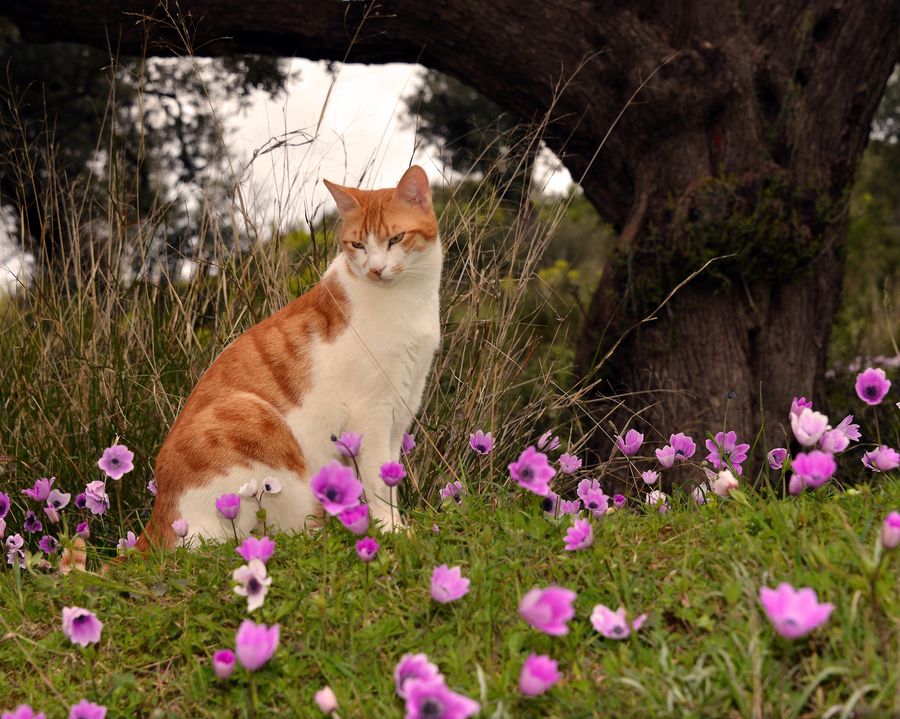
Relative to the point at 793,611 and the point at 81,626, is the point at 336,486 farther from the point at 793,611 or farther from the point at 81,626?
the point at 793,611

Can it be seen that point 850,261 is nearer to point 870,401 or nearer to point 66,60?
point 66,60

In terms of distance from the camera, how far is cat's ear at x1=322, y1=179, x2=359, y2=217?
387cm

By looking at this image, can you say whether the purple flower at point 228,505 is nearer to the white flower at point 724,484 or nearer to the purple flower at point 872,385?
the white flower at point 724,484

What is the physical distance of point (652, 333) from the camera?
6148mm

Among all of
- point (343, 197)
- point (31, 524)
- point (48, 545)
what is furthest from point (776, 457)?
point (31, 524)

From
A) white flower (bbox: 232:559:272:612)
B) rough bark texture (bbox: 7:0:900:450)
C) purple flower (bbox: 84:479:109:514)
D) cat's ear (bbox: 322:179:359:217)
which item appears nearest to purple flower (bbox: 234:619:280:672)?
white flower (bbox: 232:559:272:612)

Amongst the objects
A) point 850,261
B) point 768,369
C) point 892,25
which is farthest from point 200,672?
point 850,261

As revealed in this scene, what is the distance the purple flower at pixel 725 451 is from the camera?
326 cm

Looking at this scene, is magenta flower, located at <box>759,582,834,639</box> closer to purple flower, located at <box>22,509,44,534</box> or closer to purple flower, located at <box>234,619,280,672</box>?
purple flower, located at <box>234,619,280,672</box>

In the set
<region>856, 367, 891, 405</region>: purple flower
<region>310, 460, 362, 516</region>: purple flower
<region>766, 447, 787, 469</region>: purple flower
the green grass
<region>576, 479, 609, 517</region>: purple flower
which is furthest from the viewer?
<region>766, 447, 787, 469</region>: purple flower

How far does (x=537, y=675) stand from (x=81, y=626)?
4.04 ft

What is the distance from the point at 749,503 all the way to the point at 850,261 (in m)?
11.5

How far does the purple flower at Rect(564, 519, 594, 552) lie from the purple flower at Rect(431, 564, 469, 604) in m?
0.34

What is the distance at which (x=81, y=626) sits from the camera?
2.46m
